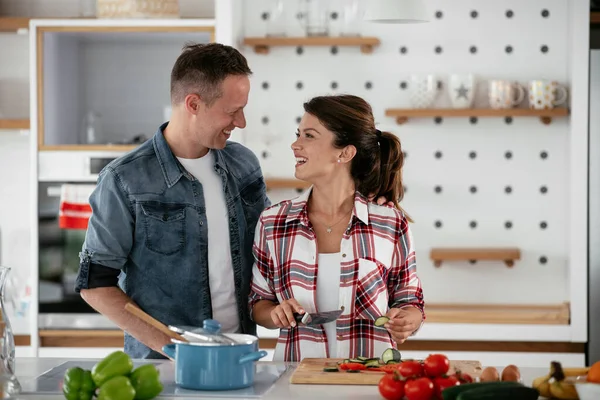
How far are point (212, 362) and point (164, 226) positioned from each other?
0.69m

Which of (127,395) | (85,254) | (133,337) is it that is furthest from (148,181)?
(127,395)

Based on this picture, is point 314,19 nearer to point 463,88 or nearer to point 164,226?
point 463,88

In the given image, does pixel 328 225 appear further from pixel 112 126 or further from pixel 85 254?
pixel 112 126

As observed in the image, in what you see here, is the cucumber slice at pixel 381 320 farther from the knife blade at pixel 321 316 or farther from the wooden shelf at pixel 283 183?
the wooden shelf at pixel 283 183

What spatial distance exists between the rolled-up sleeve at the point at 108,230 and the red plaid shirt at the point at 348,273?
371mm

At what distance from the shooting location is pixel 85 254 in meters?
2.46

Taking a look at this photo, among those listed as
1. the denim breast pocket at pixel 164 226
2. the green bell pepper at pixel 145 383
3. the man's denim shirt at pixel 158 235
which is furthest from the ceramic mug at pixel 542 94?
the green bell pepper at pixel 145 383

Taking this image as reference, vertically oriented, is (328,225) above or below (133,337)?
above

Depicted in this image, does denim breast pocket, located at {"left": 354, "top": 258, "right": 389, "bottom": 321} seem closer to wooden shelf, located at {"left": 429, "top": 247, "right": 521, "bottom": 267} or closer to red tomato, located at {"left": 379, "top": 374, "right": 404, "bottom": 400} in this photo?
red tomato, located at {"left": 379, "top": 374, "right": 404, "bottom": 400}

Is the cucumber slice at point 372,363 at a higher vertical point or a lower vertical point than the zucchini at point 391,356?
lower

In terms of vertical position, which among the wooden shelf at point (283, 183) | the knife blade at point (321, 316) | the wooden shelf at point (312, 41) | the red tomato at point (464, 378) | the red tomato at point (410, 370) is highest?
the wooden shelf at point (312, 41)

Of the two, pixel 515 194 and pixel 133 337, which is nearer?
pixel 133 337

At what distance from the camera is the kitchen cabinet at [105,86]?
4387mm

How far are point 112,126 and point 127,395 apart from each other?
2855 millimetres
